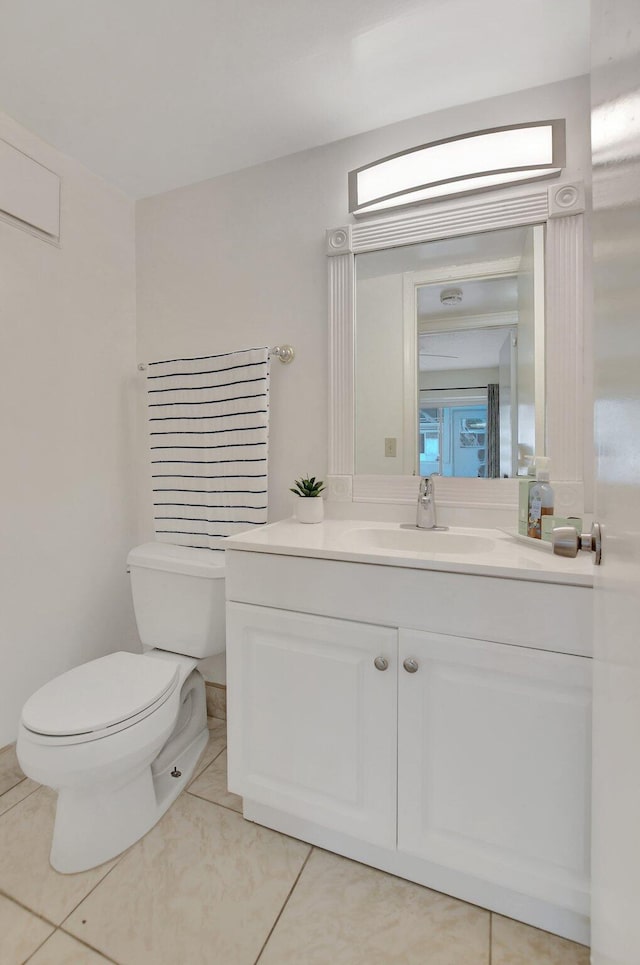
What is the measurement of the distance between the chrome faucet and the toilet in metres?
0.69

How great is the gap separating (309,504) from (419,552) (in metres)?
0.43

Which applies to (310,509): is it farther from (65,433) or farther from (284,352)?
(65,433)

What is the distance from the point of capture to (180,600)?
4.99ft

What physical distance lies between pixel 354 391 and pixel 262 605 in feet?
2.59

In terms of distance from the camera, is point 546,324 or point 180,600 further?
point 180,600

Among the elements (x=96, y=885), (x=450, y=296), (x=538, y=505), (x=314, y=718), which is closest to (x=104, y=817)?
(x=96, y=885)

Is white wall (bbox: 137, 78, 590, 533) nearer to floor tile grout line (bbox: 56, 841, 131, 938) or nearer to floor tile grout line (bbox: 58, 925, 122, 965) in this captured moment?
floor tile grout line (bbox: 56, 841, 131, 938)

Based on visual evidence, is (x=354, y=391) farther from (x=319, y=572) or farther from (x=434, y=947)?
(x=434, y=947)

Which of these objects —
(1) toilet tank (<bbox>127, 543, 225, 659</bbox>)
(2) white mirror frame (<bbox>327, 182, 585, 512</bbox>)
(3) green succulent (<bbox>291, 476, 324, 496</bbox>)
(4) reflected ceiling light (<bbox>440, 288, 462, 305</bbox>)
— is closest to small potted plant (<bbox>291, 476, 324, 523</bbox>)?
(3) green succulent (<bbox>291, 476, 324, 496</bbox>)

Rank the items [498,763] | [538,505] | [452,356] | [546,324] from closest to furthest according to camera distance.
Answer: [498,763]
[538,505]
[546,324]
[452,356]

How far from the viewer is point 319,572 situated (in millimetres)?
1115

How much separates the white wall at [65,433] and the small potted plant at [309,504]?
888 mm

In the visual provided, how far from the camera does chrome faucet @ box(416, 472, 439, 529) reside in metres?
1.41

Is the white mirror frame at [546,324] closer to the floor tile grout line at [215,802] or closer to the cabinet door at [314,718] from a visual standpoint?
the cabinet door at [314,718]
